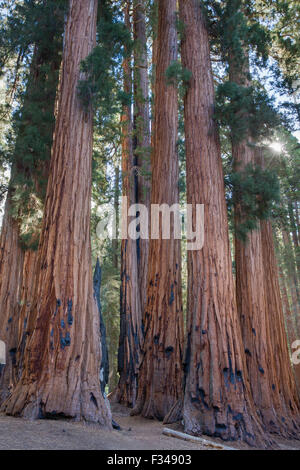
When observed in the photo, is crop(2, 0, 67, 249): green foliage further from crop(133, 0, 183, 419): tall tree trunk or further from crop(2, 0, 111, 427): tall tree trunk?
crop(133, 0, 183, 419): tall tree trunk

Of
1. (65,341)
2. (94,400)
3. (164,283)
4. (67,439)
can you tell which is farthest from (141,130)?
(67,439)

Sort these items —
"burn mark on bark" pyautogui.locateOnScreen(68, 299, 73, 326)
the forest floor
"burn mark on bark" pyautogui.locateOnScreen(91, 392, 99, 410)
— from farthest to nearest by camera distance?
1. "burn mark on bark" pyautogui.locateOnScreen(68, 299, 73, 326)
2. "burn mark on bark" pyautogui.locateOnScreen(91, 392, 99, 410)
3. the forest floor

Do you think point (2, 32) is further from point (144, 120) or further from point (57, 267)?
point (57, 267)

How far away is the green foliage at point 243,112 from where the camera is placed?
6605 mm

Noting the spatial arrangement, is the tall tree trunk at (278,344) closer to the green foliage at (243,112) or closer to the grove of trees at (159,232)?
the grove of trees at (159,232)

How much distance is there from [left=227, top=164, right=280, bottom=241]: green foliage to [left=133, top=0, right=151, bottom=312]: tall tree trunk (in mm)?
4171

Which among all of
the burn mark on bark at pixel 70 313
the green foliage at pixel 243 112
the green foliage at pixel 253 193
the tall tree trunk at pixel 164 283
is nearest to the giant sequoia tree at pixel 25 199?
the tall tree trunk at pixel 164 283

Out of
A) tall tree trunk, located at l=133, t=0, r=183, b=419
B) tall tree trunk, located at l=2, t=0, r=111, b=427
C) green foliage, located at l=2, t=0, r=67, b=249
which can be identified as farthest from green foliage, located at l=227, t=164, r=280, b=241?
green foliage, located at l=2, t=0, r=67, b=249

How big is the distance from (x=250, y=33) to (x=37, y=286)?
624 centimetres

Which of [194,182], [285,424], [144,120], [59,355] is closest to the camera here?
[59,355]

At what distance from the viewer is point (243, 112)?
6.82 m

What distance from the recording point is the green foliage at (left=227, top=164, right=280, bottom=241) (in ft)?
23.2

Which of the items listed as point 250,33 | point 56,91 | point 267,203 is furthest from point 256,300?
point 56,91

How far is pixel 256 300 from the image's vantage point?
24.5 ft
